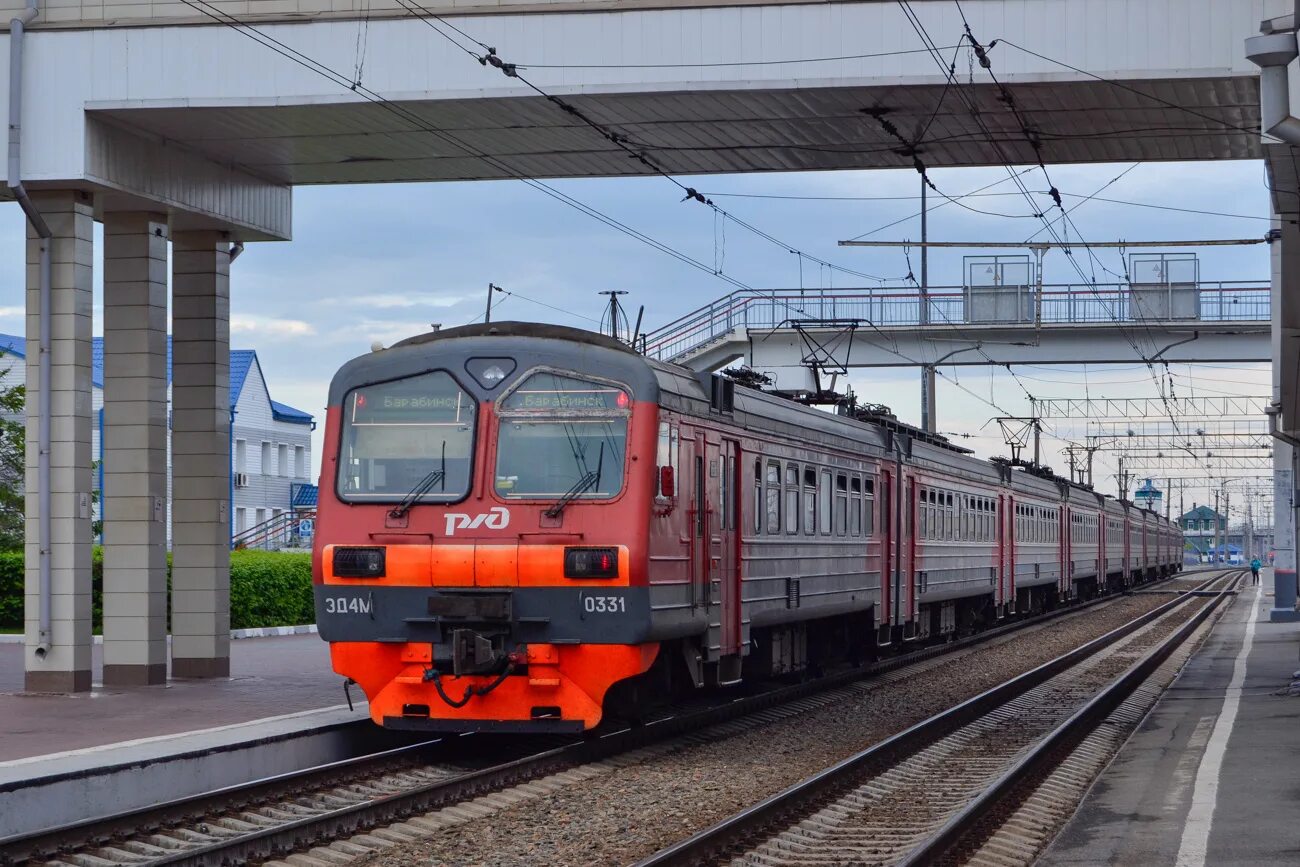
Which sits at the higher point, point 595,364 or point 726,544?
point 595,364

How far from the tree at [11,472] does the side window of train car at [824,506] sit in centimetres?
1984

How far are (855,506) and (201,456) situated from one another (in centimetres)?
711

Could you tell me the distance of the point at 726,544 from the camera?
14.8 meters

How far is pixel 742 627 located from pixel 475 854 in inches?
238

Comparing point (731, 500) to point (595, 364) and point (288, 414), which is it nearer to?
point (595, 364)

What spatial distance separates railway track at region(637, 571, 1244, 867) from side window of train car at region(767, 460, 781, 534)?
2292 millimetres

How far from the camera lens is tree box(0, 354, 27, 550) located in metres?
33.4

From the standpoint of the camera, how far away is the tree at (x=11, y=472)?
109 ft

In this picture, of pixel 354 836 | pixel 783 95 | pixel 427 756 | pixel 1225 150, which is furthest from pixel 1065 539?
pixel 354 836

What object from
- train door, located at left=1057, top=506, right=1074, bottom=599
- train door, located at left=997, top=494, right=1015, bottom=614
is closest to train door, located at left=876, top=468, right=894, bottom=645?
train door, located at left=997, top=494, right=1015, bottom=614

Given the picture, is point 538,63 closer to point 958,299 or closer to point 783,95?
point 783,95

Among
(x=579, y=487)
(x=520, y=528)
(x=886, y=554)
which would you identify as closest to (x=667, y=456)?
(x=579, y=487)

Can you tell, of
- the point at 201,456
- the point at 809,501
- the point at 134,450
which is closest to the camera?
the point at 809,501

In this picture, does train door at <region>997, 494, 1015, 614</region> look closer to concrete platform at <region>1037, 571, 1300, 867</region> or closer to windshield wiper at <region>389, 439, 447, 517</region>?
concrete platform at <region>1037, 571, 1300, 867</region>
